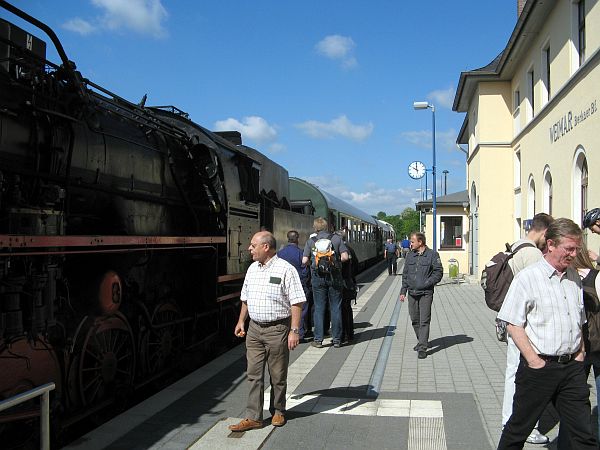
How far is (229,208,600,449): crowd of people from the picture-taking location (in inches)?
129

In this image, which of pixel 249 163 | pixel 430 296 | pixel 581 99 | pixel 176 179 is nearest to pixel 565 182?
pixel 581 99

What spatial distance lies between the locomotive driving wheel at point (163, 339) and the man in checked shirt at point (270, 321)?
5.52ft

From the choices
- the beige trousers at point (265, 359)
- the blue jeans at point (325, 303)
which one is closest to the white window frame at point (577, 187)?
the blue jeans at point (325, 303)

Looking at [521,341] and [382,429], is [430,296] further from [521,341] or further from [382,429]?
[521,341]

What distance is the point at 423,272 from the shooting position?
762 cm

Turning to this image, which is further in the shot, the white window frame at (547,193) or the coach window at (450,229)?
the coach window at (450,229)

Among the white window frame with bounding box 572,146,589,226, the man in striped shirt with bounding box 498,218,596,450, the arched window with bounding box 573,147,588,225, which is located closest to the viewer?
the man in striped shirt with bounding box 498,218,596,450

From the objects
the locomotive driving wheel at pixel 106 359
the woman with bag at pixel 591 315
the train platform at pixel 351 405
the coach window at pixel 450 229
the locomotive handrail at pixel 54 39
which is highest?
the locomotive handrail at pixel 54 39

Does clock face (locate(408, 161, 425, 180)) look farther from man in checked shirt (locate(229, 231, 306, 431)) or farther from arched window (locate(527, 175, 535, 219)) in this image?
man in checked shirt (locate(229, 231, 306, 431))

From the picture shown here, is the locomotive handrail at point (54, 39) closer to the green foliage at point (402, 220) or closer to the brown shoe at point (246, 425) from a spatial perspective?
the brown shoe at point (246, 425)

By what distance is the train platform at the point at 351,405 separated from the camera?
173 inches

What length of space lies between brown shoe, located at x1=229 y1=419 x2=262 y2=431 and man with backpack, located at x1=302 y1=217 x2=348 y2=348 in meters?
3.52

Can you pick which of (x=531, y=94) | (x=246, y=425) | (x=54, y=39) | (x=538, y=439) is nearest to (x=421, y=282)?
(x=538, y=439)

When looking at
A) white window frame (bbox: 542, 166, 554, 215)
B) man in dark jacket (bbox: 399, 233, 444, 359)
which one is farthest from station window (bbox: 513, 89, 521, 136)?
man in dark jacket (bbox: 399, 233, 444, 359)
